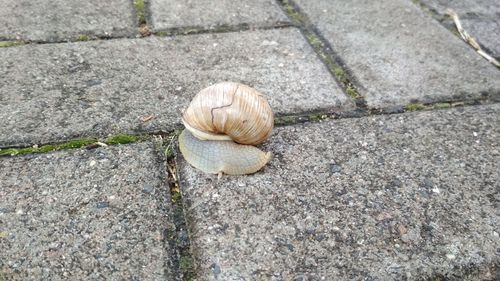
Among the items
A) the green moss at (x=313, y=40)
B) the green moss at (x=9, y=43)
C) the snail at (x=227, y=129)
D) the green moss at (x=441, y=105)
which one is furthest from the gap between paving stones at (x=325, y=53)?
the green moss at (x=9, y=43)

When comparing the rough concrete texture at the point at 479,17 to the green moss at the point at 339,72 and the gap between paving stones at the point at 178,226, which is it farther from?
the gap between paving stones at the point at 178,226

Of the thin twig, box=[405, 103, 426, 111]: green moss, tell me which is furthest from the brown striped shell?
the thin twig

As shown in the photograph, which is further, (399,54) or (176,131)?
(399,54)

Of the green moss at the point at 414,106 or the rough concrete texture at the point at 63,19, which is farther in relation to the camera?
the rough concrete texture at the point at 63,19

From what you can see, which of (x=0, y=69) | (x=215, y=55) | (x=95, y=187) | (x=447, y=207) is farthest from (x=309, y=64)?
(x=0, y=69)

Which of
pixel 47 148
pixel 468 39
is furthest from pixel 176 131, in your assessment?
pixel 468 39

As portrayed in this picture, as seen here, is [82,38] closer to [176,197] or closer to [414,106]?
[176,197]
